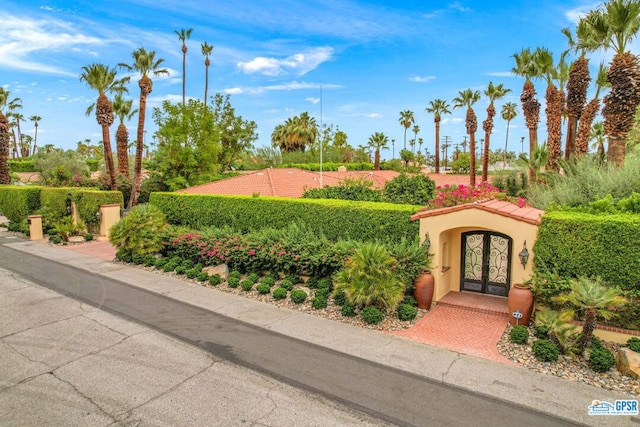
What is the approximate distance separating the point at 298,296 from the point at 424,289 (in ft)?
12.1

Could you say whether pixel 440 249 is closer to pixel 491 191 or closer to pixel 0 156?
pixel 491 191

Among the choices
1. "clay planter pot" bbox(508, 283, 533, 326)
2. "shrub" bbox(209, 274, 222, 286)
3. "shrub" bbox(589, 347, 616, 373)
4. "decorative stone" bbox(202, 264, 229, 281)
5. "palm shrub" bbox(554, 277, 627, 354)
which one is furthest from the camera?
"decorative stone" bbox(202, 264, 229, 281)

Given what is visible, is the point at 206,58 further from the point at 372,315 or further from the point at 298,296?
the point at 372,315

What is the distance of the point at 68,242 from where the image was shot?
21.5 metres

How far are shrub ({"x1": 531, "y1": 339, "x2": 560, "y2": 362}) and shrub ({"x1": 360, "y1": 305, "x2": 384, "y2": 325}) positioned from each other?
3.59 m

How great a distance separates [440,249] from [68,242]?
20.0 meters

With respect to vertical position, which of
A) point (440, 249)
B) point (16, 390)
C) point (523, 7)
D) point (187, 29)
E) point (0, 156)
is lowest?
point (16, 390)

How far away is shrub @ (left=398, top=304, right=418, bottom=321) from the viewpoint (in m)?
10.5

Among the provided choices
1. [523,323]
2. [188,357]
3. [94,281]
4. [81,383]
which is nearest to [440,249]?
[523,323]

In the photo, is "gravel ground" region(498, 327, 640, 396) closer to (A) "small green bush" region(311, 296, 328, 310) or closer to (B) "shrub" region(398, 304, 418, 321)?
(B) "shrub" region(398, 304, 418, 321)

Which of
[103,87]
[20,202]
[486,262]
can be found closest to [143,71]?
[103,87]

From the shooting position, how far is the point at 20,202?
2644 cm

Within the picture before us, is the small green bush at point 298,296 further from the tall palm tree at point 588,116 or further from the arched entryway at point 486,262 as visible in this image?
the tall palm tree at point 588,116

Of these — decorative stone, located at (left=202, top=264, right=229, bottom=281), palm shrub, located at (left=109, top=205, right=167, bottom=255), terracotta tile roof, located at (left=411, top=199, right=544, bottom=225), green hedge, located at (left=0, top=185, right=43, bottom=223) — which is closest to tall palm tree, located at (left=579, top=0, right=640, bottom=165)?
terracotta tile roof, located at (left=411, top=199, right=544, bottom=225)
